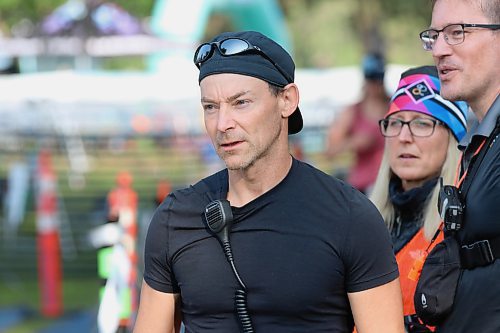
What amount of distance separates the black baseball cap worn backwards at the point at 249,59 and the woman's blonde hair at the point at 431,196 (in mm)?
906

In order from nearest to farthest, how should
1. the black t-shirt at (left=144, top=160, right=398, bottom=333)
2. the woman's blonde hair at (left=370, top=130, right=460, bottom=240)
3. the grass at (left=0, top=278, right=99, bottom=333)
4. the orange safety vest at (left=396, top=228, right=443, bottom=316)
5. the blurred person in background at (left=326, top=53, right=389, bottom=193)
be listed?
the black t-shirt at (left=144, top=160, right=398, bottom=333)
the orange safety vest at (left=396, top=228, right=443, bottom=316)
the woman's blonde hair at (left=370, top=130, right=460, bottom=240)
the blurred person in background at (left=326, top=53, right=389, bottom=193)
the grass at (left=0, top=278, right=99, bottom=333)

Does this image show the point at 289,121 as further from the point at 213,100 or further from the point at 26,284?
the point at 26,284

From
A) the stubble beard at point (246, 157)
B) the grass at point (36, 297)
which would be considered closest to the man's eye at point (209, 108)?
the stubble beard at point (246, 157)

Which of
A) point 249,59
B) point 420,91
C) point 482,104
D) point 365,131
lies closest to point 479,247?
point 482,104

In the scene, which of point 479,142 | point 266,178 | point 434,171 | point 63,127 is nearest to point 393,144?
point 434,171

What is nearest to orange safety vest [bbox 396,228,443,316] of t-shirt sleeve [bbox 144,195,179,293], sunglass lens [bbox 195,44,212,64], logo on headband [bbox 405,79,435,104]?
logo on headband [bbox 405,79,435,104]

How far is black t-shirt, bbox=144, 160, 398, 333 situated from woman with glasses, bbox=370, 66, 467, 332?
2.72 ft

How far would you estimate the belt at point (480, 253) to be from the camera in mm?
2863

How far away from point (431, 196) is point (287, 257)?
41.2 inches

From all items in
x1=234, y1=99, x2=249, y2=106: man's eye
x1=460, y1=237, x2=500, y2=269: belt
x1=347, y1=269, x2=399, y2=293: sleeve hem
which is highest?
x1=234, y1=99, x2=249, y2=106: man's eye

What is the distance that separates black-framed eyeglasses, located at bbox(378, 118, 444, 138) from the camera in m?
3.89

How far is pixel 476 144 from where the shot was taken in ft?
10.2

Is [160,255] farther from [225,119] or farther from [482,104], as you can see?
[482,104]

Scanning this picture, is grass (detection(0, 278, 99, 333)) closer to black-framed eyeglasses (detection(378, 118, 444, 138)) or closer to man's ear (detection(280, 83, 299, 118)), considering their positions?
black-framed eyeglasses (detection(378, 118, 444, 138))
